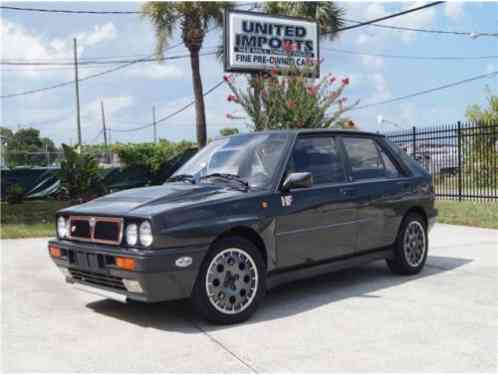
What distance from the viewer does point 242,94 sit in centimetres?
1167

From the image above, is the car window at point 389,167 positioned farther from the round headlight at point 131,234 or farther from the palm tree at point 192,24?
the palm tree at point 192,24

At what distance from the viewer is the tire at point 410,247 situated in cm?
636

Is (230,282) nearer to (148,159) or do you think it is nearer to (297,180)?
(297,180)

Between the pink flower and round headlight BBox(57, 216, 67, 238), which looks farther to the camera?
the pink flower

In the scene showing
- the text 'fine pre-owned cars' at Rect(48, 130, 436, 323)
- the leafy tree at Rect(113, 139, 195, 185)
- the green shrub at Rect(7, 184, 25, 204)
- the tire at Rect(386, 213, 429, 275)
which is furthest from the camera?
the leafy tree at Rect(113, 139, 195, 185)

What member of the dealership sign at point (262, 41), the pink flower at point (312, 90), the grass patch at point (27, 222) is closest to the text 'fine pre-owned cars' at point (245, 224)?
the pink flower at point (312, 90)

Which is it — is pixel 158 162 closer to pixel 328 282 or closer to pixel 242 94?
pixel 242 94

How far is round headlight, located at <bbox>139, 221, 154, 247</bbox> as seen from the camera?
4328mm

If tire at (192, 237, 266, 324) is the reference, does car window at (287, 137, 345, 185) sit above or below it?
above

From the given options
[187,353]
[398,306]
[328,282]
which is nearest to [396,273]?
[328,282]

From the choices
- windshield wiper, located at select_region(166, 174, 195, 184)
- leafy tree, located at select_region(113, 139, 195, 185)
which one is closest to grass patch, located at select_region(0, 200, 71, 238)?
leafy tree, located at select_region(113, 139, 195, 185)

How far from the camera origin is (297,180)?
501cm

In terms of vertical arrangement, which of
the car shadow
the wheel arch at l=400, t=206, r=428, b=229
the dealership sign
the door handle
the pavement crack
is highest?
the dealership sign

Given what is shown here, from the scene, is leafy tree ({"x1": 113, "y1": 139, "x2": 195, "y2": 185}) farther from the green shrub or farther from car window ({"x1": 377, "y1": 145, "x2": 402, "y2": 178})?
car window ({"x1": 377, "y1": 145, "x2": 402, "y2": 178})
